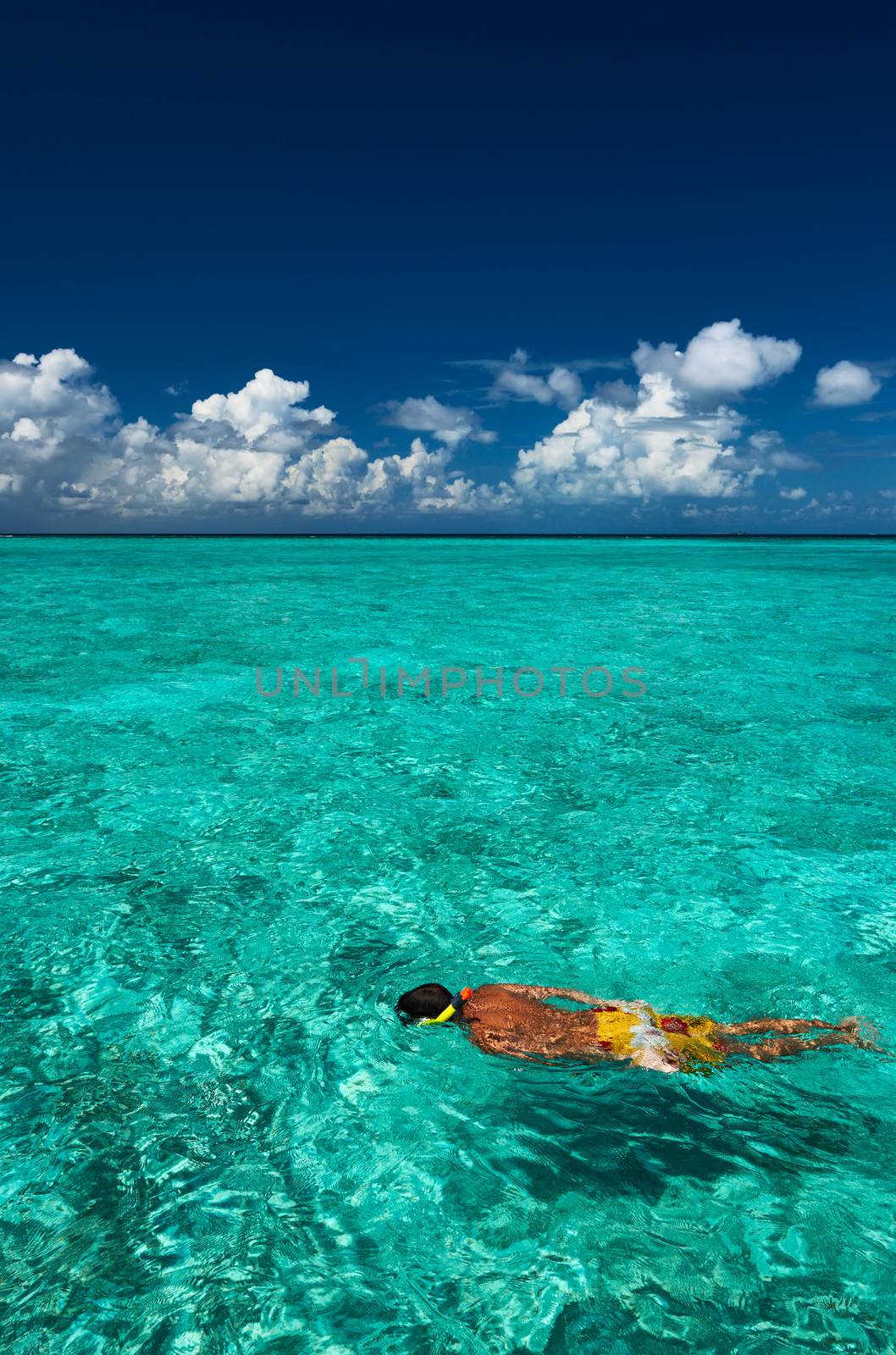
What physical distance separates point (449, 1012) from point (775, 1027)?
1622 millimetres

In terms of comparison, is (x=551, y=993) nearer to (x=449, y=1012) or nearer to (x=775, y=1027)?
(x=449, y=1012)

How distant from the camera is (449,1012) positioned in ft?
12.0

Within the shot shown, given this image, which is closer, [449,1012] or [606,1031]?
[606,1031]

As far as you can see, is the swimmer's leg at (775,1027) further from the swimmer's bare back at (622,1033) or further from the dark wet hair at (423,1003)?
the dark wet hair at (423,1003)

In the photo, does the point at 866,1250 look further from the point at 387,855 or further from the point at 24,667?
the point at 24,667

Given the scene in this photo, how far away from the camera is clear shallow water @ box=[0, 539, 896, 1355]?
A: 2514 millimetres

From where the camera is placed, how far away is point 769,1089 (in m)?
3.40

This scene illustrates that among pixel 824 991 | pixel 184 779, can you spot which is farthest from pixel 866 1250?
pixel 184 779

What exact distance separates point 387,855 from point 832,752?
5.18 meters

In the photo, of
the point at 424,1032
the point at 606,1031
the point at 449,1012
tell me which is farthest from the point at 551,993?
the point at 424,1032

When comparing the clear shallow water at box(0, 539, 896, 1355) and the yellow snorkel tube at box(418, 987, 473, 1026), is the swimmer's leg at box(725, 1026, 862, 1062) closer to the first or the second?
the clear shallow water at box(0, 539, 896, 1355)

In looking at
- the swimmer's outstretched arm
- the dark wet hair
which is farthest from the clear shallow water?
the swimmer's outstretched arm

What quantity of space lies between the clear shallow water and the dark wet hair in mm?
216

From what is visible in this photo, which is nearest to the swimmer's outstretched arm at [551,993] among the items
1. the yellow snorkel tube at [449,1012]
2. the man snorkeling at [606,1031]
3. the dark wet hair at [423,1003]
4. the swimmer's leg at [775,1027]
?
the man snorkeling at [606,1031]
